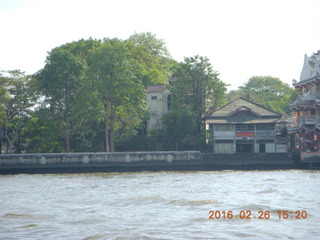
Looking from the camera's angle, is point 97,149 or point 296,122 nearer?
point 296,122

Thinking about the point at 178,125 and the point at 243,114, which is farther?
the point at 243,114

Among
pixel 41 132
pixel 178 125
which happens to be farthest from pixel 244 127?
pixel 41 132

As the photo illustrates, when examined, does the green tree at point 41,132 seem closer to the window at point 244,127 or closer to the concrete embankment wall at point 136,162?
the concrete embankment wall at point 136,162

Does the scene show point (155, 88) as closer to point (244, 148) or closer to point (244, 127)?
point (244, 127)

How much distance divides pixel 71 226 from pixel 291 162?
108 feet

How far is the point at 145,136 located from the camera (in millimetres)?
52094

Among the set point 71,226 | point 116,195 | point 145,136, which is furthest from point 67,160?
point 71,226

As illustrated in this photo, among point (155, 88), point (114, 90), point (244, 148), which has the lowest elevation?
point (244, 148)

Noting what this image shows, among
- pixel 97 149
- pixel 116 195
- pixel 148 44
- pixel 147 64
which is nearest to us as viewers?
pixel 116 195

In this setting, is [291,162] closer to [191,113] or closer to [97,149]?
[191,113]

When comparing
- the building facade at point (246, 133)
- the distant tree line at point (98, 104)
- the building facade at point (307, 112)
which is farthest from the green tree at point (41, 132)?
the building facade at point (307, 112)
